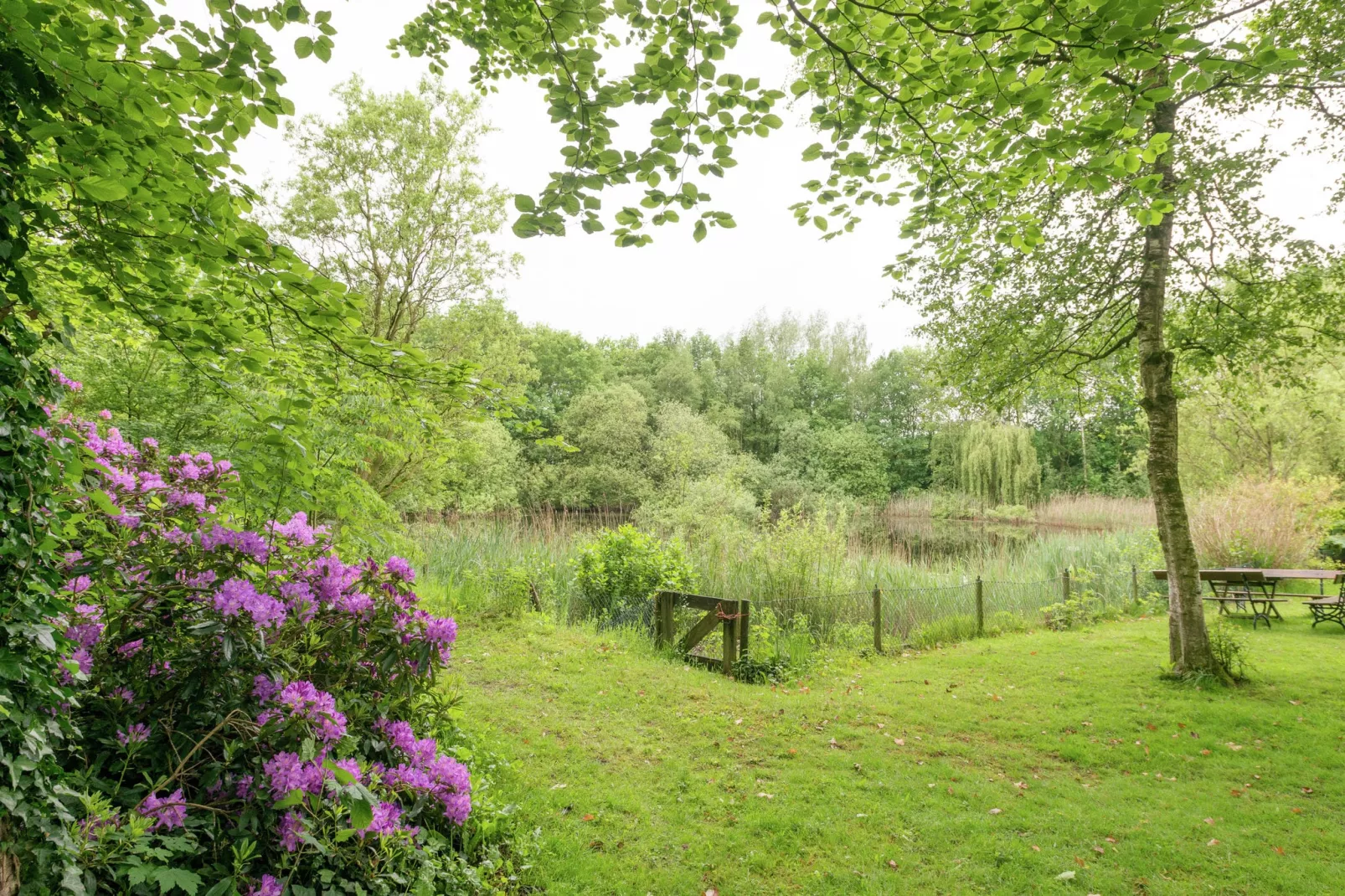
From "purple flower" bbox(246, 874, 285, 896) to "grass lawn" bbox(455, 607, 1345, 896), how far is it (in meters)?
1.40

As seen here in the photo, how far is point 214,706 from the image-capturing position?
1970 mm

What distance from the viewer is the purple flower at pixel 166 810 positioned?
171 cm

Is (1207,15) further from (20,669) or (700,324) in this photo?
(700,324)

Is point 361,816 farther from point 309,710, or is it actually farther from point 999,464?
point 999,464

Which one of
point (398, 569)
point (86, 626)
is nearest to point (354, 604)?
point (398, 569)

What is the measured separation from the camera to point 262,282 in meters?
1.90

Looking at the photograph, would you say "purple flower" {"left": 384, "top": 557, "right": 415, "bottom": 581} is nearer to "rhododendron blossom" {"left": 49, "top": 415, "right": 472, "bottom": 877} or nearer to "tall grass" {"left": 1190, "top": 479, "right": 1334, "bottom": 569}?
"rhododendron blossom" {"left": 49, "top": 415, "right": 472, "bottom": 877}

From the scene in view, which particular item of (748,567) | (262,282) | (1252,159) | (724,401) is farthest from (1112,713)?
(724,401)

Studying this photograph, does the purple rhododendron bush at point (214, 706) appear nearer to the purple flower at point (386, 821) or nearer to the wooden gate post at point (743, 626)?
the purple flower at point (386, 821)

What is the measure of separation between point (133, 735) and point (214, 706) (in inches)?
7.9

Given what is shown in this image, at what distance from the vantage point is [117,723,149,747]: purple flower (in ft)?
5.89

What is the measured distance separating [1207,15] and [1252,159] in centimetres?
142

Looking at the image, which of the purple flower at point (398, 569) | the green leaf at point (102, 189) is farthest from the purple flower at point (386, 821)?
the green leaf at point (102, 189)

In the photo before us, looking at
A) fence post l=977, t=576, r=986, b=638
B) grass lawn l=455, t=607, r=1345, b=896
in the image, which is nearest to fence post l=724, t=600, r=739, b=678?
grass lawn l=455, t=607, r=1345, b=896
